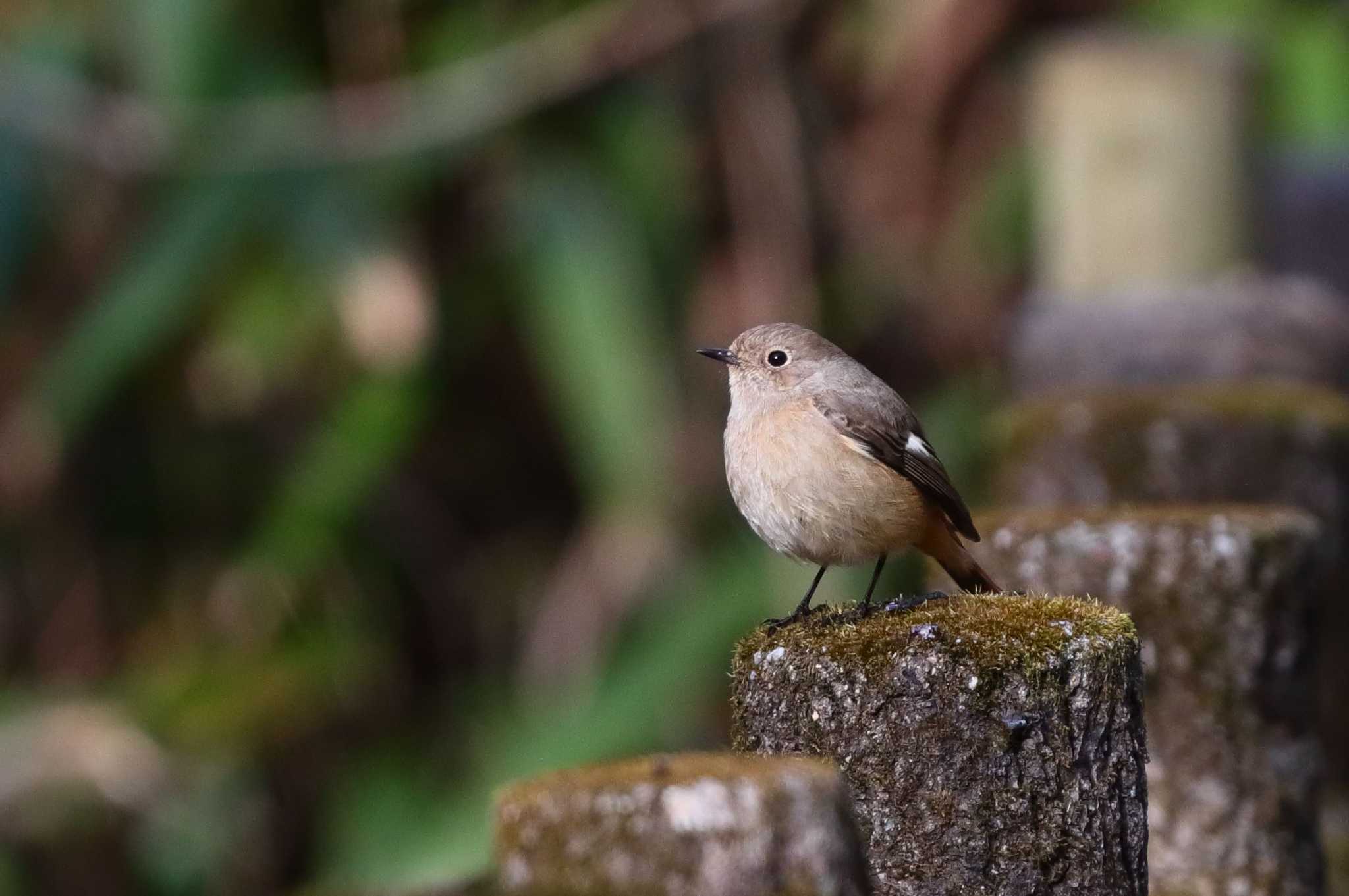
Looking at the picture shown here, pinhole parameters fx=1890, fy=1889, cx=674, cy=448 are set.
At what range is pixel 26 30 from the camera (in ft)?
31.8

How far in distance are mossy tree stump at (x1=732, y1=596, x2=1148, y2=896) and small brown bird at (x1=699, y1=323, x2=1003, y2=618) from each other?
110 centimetres

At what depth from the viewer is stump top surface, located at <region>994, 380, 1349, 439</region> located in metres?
5.01

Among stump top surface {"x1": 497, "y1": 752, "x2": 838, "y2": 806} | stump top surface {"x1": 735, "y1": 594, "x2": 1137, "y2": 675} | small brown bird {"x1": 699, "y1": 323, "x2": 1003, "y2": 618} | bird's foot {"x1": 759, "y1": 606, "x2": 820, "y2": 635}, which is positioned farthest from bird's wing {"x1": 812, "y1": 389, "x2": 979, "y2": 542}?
stump top surface {"x1": 497, "y1": 752, "x2": 838, "y2": 806}

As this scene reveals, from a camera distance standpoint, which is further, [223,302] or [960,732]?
[223,302]

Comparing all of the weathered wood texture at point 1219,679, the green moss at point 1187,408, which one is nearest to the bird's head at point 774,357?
the weathered wood texture at point 1219,679

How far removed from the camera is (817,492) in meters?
4.04

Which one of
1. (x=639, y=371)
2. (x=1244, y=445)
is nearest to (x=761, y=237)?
(x=639, y=371)

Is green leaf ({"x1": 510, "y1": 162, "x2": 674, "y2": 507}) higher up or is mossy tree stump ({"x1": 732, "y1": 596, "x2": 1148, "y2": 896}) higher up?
green leaf ({"x1": 510, "y1": 162, "x2": 674, "y2": 507})

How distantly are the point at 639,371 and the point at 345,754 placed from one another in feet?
9.45

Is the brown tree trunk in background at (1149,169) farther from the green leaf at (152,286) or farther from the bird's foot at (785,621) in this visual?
the bird's foot at (785,621)

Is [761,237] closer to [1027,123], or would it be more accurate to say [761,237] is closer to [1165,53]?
[1027,123]

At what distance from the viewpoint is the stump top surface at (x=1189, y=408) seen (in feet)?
16.4

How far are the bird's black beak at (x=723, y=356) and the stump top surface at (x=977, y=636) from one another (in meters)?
1.53

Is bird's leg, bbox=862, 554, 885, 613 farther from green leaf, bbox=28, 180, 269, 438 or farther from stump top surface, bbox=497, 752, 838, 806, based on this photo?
green leaf, bbox=28, 180, 269, 438
